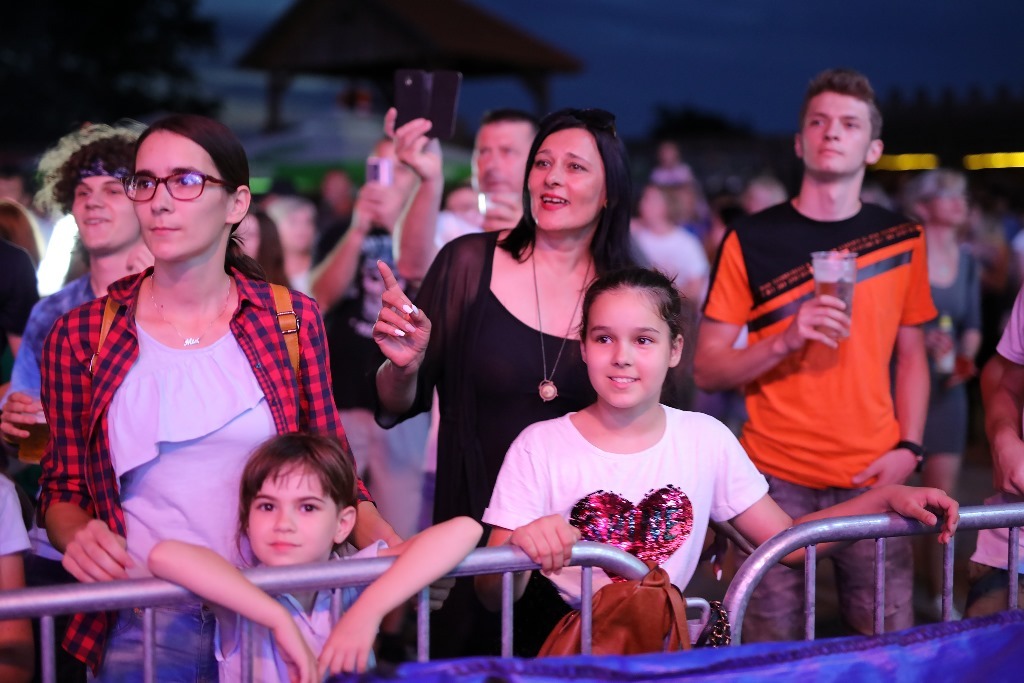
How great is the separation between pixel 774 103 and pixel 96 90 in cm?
3411

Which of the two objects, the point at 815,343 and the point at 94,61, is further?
the point at 94,61

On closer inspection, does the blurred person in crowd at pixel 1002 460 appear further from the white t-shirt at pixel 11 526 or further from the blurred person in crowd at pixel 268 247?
the blurred person in crowd at pixel 268 247

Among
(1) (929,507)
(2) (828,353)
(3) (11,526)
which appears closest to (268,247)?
(2) (828,353)

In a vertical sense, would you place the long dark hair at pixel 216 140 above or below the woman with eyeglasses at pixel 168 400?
above

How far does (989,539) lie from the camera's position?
129 inches

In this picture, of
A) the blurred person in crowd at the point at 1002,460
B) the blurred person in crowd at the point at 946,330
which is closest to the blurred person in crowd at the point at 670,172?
the blurred person in crowd at the point at 946,330

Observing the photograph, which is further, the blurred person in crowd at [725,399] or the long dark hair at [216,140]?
the blurred person in crowd at [725,399]

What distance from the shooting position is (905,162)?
22.8m

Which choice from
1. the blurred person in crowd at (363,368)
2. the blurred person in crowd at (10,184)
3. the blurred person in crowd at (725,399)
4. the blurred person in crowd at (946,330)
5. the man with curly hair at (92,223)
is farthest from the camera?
the blurred person in crowd at (10,184)

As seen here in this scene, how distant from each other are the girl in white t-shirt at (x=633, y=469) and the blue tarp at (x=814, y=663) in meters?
0.37

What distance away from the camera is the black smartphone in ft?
13.0

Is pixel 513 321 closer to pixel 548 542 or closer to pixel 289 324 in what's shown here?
pixel 289 324

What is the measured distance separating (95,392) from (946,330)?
4.64 metres

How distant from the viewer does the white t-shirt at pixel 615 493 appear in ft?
9.23
